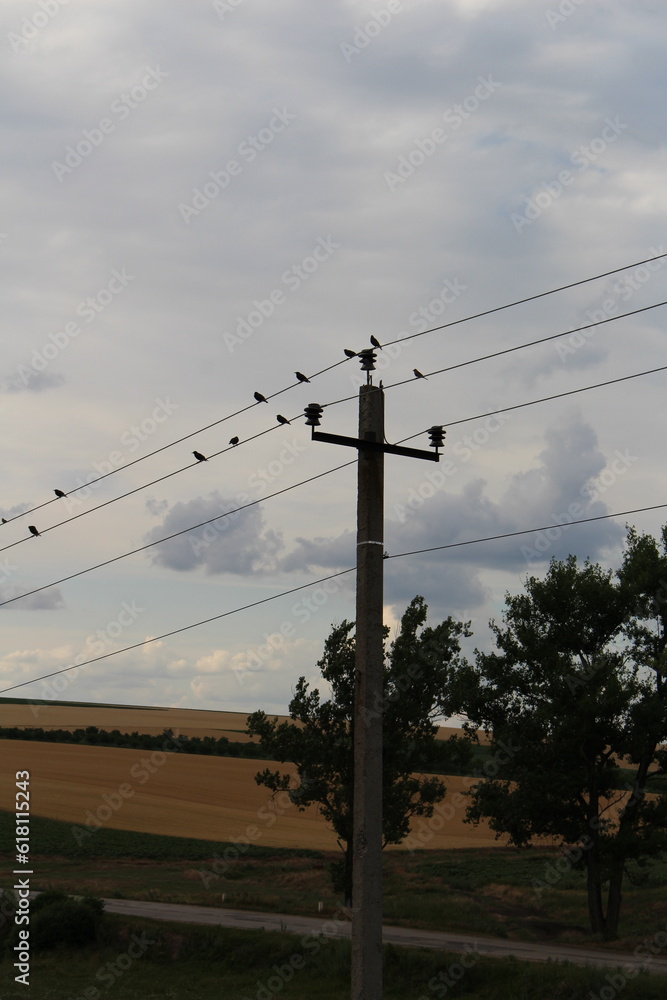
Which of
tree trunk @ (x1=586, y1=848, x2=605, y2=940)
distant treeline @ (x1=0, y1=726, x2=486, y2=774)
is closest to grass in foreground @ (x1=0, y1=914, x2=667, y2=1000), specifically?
tree trunk @ (x1=586, y1=848, x2=605, y2=940)

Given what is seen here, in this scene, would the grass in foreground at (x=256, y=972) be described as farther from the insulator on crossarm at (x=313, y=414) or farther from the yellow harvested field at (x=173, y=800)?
the yellow harvested field at (x=173, y=800)

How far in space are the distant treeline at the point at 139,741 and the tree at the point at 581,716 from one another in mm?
67119

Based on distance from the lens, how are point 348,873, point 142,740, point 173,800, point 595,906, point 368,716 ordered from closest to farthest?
point 368,716 → point 595,906 → point 348,873 → point 173,800 → point 142,740

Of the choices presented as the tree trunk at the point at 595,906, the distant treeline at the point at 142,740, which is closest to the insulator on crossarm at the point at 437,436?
the tree trunk at the point at 595,906

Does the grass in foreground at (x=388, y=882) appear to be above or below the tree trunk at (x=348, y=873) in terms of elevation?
below

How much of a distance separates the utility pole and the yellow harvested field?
4220 cm

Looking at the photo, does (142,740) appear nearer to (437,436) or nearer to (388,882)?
(388,882)

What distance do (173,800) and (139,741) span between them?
3292 cm

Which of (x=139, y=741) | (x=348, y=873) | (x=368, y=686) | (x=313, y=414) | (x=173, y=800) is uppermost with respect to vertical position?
(x=313, y=414)

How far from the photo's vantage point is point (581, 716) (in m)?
31.2

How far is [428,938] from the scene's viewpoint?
3144cm

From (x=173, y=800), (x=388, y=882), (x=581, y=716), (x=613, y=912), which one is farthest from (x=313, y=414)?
(x=173, y=800)

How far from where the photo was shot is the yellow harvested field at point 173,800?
61.3 meters

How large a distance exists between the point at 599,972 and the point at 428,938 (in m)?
9.04
